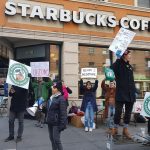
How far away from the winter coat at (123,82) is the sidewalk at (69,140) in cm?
102

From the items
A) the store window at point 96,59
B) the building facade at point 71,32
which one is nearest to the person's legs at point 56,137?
the building facade at point 71,32

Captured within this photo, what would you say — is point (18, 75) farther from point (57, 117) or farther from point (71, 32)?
point (71, 32)

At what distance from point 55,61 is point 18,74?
5.01 metres

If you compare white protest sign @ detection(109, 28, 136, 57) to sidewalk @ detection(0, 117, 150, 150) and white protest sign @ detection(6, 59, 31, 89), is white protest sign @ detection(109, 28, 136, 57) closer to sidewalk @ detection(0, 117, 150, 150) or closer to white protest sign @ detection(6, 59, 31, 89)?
sidewalk @ detection(0, 117, 150, 150)

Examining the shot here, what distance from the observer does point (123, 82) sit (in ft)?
26.1

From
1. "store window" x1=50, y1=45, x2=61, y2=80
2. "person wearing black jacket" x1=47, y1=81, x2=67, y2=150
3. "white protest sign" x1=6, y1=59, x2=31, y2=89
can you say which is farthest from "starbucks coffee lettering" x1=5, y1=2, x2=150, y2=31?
"person wearing black jacket" x1=47, y1=81, x2=67, y2=150

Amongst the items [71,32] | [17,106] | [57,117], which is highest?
[71,32]

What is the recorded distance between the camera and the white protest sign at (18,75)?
8.90 metres

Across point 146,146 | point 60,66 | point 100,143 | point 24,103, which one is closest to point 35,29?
point 60,66

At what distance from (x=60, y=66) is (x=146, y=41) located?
3.99m

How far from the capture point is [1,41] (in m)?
14.0

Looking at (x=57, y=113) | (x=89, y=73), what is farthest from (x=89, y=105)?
(x=57, y=113)

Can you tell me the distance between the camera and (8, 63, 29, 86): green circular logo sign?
8.91 metres

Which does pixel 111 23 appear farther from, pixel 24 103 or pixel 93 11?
pixel 24 103
